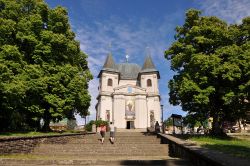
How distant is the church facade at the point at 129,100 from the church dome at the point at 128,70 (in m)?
4.15

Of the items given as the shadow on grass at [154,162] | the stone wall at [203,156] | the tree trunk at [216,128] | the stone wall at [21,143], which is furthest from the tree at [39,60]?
the stone wall at [203,156]

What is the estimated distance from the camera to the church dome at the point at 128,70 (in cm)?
8212

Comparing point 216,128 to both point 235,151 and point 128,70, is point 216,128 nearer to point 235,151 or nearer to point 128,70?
point 235,151

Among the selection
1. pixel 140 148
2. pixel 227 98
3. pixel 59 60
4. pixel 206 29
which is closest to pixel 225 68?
pixel 227 98

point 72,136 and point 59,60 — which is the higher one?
point 59,60

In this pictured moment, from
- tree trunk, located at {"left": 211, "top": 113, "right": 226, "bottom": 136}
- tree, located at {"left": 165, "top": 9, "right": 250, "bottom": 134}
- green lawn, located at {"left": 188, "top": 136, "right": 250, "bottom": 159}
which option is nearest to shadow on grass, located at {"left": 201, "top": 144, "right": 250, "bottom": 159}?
green lawn, located at {"left": 188, "top": 136, "right": 250, "bottom": 159}

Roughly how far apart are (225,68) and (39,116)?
14879 millimetres

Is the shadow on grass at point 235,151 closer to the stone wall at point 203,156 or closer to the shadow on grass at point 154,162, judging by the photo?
the stone wall at point 203,156

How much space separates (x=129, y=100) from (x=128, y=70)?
14.6 meters

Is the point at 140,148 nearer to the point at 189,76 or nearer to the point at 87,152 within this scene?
the point at 87,152

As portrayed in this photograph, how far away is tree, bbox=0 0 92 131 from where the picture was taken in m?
21.5

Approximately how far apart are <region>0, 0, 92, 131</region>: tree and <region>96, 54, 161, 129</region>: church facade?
4294 centimetres

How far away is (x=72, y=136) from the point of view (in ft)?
68.3

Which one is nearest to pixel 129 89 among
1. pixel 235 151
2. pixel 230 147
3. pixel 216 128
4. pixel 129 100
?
pixel 129 100
